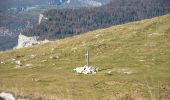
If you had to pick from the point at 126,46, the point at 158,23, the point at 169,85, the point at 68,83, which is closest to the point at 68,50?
the point at 126,46

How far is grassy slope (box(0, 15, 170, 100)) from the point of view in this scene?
4681cm

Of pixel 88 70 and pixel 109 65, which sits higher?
pixel 88 70

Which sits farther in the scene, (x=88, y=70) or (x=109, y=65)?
(x=109, y=65)

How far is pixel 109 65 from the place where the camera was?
2665 inches

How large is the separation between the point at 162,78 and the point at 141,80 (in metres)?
2.40

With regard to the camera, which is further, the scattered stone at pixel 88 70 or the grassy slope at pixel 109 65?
the scattered stone at pixel 88 70

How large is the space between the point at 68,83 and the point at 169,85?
11.8 meters

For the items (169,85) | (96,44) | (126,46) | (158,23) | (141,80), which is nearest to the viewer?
(169,85)

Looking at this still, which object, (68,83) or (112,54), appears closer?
(68,83)

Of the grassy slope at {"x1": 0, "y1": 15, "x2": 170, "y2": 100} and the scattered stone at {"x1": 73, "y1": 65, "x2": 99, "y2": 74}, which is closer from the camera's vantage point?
the grassy slope at {"x1": 0, "y1": 15, "x2": 170, "y2": 100}

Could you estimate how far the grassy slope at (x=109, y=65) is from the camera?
46.8 metres

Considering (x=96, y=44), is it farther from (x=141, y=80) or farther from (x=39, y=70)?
(x=141, y=80)

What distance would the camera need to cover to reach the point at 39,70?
6956cm

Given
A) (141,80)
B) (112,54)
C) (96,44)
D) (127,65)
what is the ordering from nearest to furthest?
(141,80) < (127,65) < (112,54) < (96,44)
